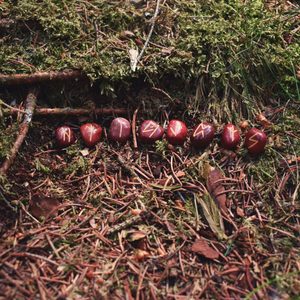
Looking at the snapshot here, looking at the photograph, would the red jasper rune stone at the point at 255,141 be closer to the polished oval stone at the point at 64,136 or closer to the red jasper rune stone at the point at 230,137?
the red jasper rune stone at the point at 230,137

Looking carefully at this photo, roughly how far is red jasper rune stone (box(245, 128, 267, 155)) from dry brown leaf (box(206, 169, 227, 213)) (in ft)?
0.95

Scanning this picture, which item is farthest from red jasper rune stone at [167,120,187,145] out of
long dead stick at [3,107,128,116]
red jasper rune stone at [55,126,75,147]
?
red jasper rune stone at [55,126,75,147]

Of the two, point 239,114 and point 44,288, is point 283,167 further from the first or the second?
point 44,288

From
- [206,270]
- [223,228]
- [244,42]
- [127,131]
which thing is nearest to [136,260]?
[206,270]

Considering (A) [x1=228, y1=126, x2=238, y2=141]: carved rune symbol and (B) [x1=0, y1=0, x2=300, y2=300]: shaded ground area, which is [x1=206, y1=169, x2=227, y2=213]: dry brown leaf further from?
(A) [x1=228, y1=126, x2=238, y2=141]: carved rune symbol

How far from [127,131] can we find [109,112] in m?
0.23

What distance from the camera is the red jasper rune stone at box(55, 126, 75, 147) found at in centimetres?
295

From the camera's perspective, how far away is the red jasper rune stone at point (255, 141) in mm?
2879

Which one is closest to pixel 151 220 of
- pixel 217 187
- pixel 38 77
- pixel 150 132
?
pixel 217 187

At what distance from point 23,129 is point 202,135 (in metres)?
1.21

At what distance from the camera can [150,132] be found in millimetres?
Result: 2979

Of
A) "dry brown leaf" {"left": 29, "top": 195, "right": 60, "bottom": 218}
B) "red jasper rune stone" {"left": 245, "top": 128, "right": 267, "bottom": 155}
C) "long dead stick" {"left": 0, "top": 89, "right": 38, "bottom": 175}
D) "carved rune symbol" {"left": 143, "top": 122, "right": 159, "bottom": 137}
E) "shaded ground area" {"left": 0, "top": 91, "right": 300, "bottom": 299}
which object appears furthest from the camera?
"carved rune symbol" {"left": 143, "top": 122, "right": 159, "bottom": 137}

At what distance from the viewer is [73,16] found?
3.17 meters

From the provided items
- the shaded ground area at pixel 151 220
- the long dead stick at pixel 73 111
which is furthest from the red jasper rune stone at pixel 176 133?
the long dead stick at pixel 73 111
